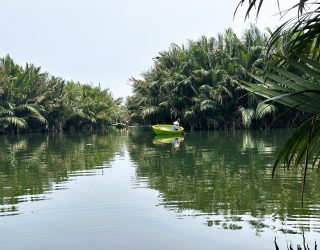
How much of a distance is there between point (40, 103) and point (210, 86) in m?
A: 20.3

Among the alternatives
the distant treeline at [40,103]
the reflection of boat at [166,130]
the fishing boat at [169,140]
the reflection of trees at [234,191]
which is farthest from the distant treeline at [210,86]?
the reflection of trees at [234,191]

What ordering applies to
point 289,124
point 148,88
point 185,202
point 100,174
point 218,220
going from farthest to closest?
point 148,88
point 289,124
point 100,174
point 185,202
point 218,220

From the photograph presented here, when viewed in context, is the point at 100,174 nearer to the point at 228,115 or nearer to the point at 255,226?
the point at 255,226

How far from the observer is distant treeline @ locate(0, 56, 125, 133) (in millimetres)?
47219

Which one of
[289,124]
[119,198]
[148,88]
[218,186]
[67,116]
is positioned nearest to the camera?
[119,198]

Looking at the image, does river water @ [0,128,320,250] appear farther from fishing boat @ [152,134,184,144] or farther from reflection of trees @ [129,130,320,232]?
fishing boat @ [152,134,184,144]

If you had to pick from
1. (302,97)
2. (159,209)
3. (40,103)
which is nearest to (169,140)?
(159,209)

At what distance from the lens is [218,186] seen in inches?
373

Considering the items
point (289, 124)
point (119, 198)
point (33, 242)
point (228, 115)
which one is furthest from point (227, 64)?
point (33, 242)

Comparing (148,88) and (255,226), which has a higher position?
(148,88)

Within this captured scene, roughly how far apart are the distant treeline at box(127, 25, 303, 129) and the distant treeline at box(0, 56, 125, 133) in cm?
1139

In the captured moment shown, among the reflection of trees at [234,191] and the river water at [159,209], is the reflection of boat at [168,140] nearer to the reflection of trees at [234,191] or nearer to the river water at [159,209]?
the reflection of trees at [234,191]

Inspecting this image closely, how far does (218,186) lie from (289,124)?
32.5 meters

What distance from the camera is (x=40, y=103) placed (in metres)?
51.9
